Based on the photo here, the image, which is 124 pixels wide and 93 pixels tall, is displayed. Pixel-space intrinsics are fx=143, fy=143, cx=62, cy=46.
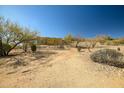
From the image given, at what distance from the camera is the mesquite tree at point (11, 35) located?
285 inches

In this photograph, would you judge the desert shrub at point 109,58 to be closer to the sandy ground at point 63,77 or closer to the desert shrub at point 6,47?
the sandy ground at point 63,77

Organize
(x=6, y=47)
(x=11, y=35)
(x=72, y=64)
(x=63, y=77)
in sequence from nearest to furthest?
(x=63, y=77)
(x=72, y=64)
(x=11, y=35)
(x=6, y=47)

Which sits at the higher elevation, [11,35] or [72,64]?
[11,35]

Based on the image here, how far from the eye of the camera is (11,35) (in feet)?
A: 25.2

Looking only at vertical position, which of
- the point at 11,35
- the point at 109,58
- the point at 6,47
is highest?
the point at 11,35

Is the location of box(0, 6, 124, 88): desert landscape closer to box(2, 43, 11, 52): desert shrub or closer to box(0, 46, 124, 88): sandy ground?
box(0, 46, 124, 88): sandy ground

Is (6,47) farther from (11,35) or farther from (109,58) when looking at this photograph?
(109,58)

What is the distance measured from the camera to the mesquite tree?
7.24 m

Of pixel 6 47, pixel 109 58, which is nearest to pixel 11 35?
pixel 6 47

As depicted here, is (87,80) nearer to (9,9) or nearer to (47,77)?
(47,77)

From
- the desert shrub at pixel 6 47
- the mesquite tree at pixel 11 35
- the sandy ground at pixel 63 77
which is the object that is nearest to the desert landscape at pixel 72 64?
the sandy ground at pixel 63 77

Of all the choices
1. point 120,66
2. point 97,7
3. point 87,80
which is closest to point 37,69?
point 87,80

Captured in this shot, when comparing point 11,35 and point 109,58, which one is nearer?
point 109,58
